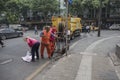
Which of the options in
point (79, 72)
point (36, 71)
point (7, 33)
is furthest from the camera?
point (7, 33)

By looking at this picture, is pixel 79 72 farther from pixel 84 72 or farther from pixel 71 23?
pixel 71 23

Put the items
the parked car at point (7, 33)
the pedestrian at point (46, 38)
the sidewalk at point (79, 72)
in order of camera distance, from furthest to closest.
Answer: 1. the parked car at point (7, 33)
2. the pedestrian at point (46, 38)
3. the sidewalk at point (79, 72)

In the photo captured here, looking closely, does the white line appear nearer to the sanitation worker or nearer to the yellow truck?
the sanitation worker

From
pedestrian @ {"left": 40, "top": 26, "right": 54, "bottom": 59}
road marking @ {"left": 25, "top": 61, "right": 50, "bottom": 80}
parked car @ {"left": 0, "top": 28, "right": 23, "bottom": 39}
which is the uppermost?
pedestrian @ {"left": 40, "top": 26, "right": 54, "bottom": 59}

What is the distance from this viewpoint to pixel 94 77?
10461mm

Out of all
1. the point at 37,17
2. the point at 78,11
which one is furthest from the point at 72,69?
the point at 37,17

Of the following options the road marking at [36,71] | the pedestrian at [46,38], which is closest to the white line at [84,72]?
the road marking at [36,71]

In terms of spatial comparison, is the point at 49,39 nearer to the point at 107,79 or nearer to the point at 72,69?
the point at 72,69

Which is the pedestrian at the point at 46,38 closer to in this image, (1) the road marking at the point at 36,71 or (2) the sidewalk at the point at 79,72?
(1) the road marking at the point at 36,71

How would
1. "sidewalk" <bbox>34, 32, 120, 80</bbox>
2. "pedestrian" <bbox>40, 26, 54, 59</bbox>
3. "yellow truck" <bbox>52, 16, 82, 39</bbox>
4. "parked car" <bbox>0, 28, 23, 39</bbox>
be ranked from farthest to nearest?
1. "parked car" <bbox>0, 28, 23, 39</bbox>
2. "yellow truck" <bbox>52, 16, 82, 39</bbox>
3. "pedestrian" <bbox>40, 26, 54, 59</bbox>
4. "sidewalk" <bbox>34, 32, 120, 80</bbox>

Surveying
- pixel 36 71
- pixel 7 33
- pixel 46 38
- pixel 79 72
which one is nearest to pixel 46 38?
pixel 46 38

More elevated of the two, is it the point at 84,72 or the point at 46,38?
the point at 46,38

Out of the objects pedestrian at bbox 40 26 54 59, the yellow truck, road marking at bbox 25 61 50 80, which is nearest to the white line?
road marking at bbox 25 61 50 80

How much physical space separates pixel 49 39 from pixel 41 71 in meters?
4.09
